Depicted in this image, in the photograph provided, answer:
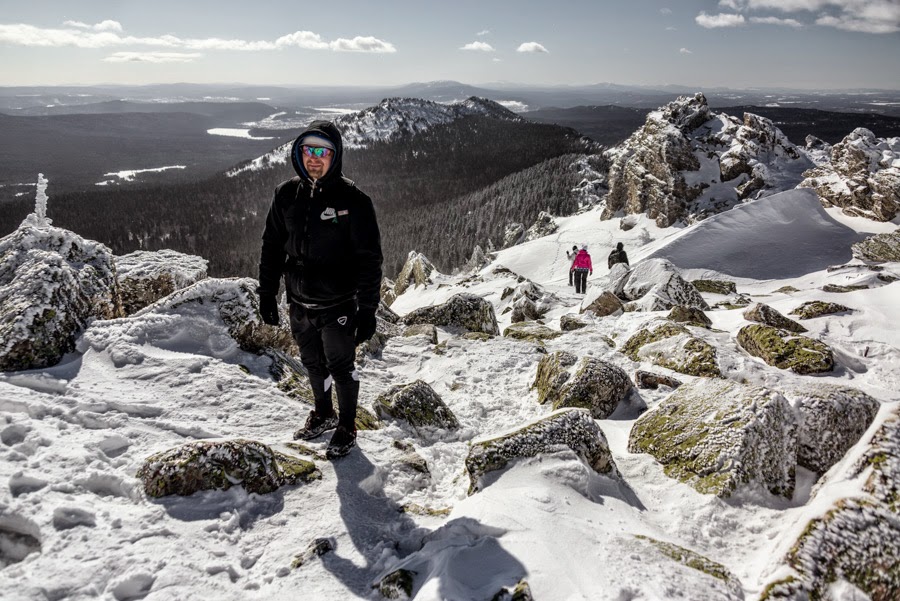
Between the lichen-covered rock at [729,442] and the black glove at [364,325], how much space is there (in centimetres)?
377

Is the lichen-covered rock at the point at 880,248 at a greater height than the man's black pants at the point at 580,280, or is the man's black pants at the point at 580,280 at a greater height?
the lichen-covered rock at the point at 880,248

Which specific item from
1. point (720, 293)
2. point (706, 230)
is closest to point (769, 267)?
point (706, 230)

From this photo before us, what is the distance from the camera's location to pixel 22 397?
4594 mm

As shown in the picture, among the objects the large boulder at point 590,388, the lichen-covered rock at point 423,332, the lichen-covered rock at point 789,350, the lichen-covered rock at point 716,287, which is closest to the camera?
the large boulder at point 590,388

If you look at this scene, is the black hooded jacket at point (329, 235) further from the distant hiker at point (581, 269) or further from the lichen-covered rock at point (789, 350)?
the distant hiker at point (581, 269)

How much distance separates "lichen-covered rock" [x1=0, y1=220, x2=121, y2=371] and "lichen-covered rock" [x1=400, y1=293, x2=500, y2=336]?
319 inches

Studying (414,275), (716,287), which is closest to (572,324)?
(716,287)

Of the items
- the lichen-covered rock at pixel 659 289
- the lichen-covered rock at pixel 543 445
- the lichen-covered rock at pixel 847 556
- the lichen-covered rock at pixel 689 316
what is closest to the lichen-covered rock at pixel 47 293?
the lichen-covered rock at pixel 543 445

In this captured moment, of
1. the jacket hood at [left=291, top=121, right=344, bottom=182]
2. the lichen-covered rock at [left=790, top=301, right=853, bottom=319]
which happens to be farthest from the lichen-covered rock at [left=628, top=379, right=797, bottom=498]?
the lichen-covered rock at [left=790, top=301, right=853, bottom=319]

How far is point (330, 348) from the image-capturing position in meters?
5.14

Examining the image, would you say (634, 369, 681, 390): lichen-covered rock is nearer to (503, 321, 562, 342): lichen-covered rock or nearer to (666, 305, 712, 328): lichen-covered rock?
(503, 321, 562, 342): lichen-covered rock

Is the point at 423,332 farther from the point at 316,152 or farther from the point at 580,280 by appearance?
the point at 580,280

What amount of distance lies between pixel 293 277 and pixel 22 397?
298cm

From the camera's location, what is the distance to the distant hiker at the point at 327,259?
15.7 feet
